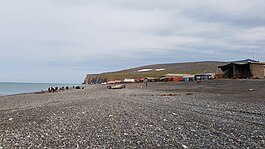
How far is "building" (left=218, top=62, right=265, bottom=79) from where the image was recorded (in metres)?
55.6

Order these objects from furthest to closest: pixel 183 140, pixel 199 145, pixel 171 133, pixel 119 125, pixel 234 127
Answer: pixel 119 125
pixel 234 127
pixel 171 133
pixel 183 140
pixel 199 145

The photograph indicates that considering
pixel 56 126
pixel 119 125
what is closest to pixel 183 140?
pixel 119 125

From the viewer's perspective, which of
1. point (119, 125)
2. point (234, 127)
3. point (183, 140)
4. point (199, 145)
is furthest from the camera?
point (119, 125)

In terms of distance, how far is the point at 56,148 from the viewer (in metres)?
8.73

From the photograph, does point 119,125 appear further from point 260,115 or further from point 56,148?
point 260,115

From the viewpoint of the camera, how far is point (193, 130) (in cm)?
1088

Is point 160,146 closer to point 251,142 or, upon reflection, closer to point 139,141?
point 139,141

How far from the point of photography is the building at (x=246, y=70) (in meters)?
55.6

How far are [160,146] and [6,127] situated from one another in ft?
23.6

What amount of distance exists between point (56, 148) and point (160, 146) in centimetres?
296

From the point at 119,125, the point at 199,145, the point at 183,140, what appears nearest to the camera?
the point at 199,145

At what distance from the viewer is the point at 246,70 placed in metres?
57.2

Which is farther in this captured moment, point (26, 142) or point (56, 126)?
point (56, 126)

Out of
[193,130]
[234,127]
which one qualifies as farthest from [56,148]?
[234,127]
